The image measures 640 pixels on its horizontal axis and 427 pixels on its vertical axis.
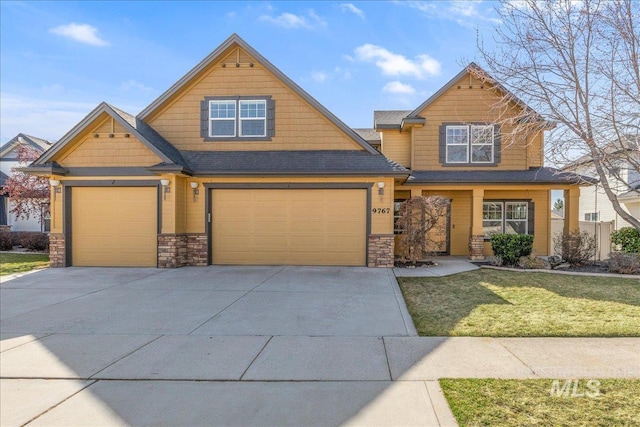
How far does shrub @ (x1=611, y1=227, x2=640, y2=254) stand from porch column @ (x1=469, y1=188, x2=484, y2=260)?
17.9ft

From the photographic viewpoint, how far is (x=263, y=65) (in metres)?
13.0

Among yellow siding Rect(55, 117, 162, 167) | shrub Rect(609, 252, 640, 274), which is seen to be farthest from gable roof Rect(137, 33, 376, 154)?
shrub Rect(609, 252, 640, 274)

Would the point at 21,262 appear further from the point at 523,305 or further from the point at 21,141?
the point at 523,305

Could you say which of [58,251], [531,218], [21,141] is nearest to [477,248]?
[531,218]

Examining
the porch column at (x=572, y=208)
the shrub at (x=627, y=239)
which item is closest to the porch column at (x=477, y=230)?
the porch column at (x=572, y=208)

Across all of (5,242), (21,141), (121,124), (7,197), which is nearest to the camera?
(121,124)

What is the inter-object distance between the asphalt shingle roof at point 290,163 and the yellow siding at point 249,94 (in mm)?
306

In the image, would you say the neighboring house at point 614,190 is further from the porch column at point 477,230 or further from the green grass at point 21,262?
the green grass at point 21,262

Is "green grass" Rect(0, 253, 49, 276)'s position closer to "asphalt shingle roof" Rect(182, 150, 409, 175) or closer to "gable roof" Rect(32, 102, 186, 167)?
"gable roof" Rect(32, 102, 186, 167)

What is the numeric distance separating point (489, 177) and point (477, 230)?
83.4 inches

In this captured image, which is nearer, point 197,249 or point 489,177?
point 197,249

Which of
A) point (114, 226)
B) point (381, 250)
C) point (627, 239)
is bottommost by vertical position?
point (381, 250)

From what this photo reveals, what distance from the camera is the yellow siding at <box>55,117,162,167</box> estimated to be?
11.9 m

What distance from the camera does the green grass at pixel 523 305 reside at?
5.67 meters
